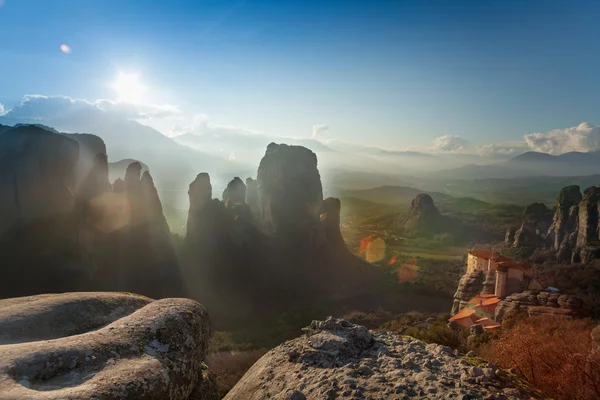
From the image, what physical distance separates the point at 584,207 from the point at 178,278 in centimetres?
7907

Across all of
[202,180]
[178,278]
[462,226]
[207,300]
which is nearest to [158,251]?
[178,278]

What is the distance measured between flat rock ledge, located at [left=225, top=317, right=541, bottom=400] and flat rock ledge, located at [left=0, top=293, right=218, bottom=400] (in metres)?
2.06

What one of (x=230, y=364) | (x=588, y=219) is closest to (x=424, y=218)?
(x=588, y=219)

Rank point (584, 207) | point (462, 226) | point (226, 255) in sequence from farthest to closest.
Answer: point (462, 226) → point (584, 207) → point (226, 255)

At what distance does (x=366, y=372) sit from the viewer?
25.0 ft

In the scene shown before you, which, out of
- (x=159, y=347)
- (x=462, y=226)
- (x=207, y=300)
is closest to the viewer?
(x=159, y=347)

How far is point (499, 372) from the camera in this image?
23.7 ft

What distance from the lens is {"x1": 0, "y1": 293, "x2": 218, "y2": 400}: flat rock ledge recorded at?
6.07 metres

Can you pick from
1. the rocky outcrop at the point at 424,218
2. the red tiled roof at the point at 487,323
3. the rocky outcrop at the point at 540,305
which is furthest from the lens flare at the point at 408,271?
the rocky outcrop at the point at 424,218

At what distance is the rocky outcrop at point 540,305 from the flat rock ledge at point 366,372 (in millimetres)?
20957

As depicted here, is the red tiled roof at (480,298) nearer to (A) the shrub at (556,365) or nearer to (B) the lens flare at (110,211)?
(A) the shrub at (556,365)

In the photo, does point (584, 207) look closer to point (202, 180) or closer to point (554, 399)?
point (202, 180)

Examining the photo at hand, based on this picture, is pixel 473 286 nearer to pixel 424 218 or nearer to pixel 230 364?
pixel 230 364

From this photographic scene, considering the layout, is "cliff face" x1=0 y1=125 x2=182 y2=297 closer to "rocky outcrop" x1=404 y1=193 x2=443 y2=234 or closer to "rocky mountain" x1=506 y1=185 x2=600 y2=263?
"rocky mountain" x1=506 y1=185 x2=600 y2=263
